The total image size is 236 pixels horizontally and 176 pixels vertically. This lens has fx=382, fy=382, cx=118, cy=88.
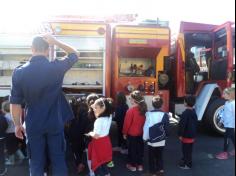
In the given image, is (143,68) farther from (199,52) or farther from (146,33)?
(199,52)

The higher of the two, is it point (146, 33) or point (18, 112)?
point (146, 33)

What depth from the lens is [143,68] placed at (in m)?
7.18

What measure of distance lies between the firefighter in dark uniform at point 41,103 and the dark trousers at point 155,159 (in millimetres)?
1666

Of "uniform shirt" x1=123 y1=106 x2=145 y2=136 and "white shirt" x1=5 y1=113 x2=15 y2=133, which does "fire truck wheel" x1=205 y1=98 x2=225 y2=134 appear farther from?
"white shirt" x1=5 y1=113 x2=15 y2=133

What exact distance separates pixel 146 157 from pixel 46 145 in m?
2.73

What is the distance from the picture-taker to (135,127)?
17.1 feet

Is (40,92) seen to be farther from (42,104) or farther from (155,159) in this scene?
(155,159)

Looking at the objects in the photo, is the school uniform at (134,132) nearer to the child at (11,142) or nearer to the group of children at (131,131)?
the group of children at (131,131)

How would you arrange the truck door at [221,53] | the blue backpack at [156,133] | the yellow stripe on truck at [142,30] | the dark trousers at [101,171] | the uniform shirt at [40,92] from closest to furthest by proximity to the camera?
the uniform shirt at [40,92] < the dark trousers at [101,171] < the blue backpack at [156,133] < the yellow stripe on truck at [142,30] < the truck door at [221,53]

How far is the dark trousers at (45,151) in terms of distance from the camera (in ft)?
12.0

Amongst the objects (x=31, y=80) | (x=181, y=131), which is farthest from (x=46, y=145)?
(x=181, y=131)

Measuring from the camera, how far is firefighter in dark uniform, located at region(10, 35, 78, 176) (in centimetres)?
353

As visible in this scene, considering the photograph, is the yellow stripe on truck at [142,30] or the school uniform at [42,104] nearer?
the school uniform at [42,104]

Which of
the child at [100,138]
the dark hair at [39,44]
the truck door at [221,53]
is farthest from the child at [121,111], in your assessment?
the dark hair at [39,44]
